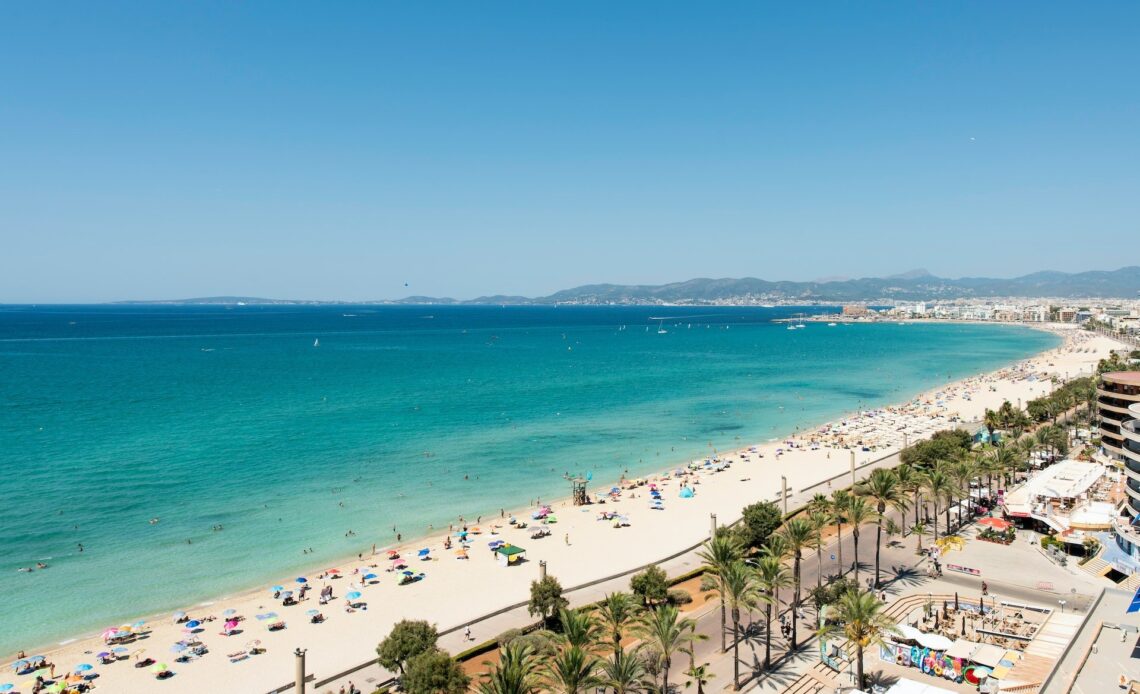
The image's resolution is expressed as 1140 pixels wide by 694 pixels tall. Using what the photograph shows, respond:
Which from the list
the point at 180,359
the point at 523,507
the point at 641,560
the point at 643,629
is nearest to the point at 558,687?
the point at 643,629

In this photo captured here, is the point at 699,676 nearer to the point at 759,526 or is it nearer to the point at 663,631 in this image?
the point at 663,631

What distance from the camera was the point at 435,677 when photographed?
19781 millimetres

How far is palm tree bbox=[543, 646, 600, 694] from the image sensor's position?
17.6 meters

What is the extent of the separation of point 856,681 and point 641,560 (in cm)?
1571

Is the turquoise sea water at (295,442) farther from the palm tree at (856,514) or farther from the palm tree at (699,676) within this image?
the palm tree at (856,514)

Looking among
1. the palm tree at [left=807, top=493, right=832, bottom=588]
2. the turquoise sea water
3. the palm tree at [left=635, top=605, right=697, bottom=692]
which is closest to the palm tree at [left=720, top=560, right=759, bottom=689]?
the palm tree at [left=635, top=605, right=697, bottom=692]

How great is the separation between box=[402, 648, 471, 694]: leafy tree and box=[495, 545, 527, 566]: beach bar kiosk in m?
17.4

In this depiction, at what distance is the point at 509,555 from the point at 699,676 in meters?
18.9

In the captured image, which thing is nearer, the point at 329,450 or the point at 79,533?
the point at 79,533

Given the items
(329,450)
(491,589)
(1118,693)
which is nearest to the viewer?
(1118,693)

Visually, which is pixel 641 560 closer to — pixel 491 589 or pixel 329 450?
pixel 491 589

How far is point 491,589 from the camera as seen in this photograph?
34.5 m

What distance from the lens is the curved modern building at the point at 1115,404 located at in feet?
164

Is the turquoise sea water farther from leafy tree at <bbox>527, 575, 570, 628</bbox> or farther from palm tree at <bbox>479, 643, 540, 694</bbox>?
palm tree at <bbox>479, 643, 540, 694</bbox>
